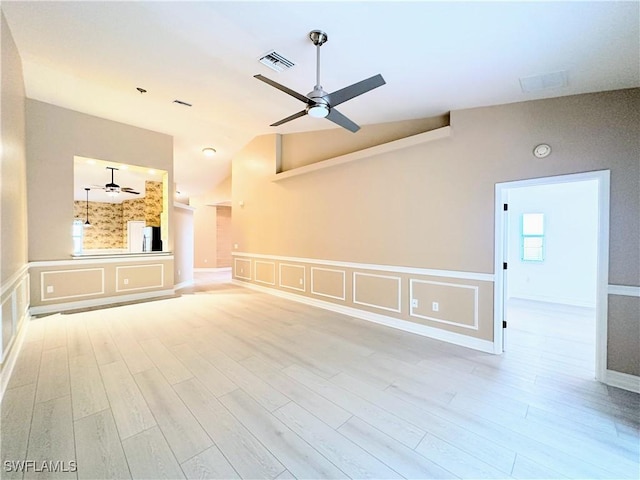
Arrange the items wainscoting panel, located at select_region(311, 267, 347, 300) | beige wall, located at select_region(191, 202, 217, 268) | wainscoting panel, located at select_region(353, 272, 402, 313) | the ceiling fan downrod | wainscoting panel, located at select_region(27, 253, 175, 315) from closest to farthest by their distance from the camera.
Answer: the ceiling fan downrod
wainscoting panel, located at select_region(353, 272, 402, 313)
wainscoting panel, located at select_region(27, 253, 175, 315)
wainscoting panel, located at select_region(311, 267, 347, 300)
beige wall, located at select_region(191, 202, 217, 268)

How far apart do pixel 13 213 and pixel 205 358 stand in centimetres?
271

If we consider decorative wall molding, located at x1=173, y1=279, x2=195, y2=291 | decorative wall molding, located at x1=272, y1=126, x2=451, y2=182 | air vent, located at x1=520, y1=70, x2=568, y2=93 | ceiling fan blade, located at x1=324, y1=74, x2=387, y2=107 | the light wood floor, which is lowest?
the light wood floor

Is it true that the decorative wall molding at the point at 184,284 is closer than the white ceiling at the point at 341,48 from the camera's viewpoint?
No

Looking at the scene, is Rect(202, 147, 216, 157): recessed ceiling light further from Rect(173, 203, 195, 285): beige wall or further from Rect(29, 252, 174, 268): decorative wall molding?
Rect(29, 252, 174, 268): decorative wall molding

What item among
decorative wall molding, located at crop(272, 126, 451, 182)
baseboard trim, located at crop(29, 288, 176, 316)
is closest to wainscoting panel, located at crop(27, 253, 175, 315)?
baseboard trim, located at crop(29, 288, 176, 316)

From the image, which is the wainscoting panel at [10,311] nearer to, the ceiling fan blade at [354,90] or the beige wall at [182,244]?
the beige wall at [182,244]

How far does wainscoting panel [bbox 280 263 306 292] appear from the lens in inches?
212

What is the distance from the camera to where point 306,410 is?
6.70 feet

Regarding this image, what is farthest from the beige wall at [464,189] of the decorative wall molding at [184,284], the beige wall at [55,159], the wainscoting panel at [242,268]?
the beige wall at [55,159]

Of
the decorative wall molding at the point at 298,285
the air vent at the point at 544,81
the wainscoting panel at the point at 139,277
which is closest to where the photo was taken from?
the air vent at the point at 544,81

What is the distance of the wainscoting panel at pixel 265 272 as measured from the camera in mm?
6063

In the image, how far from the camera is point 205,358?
113 inches

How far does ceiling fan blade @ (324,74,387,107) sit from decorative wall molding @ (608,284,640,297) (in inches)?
109

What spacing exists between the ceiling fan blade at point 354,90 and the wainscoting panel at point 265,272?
4306 millimetres
